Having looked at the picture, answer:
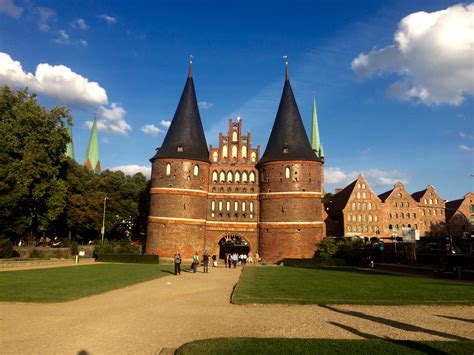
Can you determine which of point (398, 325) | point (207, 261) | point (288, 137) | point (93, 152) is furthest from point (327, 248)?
point (93, 152)

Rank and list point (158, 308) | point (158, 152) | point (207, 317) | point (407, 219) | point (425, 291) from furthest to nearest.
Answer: point (407, 219), point (158, 152), point (425, 291), point (158, 308), point (207, 317)

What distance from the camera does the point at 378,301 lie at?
13125 mm

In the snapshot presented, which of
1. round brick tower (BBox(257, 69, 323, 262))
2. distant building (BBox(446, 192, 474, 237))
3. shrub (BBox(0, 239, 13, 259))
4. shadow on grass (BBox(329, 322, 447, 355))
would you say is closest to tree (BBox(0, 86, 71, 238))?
shrub (BBox(0, 239, 13, 259))

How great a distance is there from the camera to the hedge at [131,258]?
38.2 m

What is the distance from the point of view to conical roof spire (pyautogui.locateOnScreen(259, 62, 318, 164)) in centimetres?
4316

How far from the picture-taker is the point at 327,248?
39.8 m

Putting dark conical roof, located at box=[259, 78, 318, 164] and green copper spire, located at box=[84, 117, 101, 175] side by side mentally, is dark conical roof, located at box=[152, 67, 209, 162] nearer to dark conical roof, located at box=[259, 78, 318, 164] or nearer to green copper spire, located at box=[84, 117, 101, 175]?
dark conical roof, located at box=[259, 78, 318, 164]

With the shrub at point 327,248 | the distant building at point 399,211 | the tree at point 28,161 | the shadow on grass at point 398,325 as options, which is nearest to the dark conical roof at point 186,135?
the tree at point 28,161

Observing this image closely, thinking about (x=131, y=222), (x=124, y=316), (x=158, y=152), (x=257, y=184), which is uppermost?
(x=158, y=152)

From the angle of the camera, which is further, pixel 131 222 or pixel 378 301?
pixel 131 222

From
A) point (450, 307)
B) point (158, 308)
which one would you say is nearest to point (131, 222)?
point (158, 308)

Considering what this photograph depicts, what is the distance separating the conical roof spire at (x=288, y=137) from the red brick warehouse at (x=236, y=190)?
11cm

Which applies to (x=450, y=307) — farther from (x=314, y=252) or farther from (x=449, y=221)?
(x=449, y=221)

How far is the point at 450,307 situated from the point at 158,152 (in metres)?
36.1
